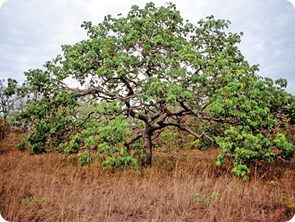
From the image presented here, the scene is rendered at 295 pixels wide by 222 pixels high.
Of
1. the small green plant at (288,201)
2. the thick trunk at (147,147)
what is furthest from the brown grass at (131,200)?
the thick trunk at (147,147)

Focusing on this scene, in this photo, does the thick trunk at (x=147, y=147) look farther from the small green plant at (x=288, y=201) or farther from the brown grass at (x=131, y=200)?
the small green plant at (x=288, y=201)

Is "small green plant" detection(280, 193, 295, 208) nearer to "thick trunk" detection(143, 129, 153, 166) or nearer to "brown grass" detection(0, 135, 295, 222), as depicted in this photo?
"brown grass" detection(0, 135, 295, 222)

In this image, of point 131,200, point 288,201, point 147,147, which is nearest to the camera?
point 288,201

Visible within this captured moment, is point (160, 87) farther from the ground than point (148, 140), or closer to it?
farther from the ground

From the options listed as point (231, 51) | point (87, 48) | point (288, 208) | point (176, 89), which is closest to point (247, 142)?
point (288, 208)

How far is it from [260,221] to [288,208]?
0.99m

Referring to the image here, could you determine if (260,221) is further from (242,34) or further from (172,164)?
(242,34)

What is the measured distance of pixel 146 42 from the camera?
20.5 ft

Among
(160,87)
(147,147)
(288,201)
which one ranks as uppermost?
(160,87)

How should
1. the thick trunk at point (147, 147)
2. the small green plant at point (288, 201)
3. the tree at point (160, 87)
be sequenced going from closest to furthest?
the small green plant at point (288, 201) < the tree at point (160, 87) < the thick trunk at point (147, 147)

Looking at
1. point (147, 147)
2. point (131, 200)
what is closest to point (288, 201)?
point (131, 200)

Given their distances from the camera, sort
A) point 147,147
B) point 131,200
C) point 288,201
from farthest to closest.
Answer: point 147,147, point 131,200, point 288,201

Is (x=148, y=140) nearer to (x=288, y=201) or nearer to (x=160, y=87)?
(x=160, y=87)

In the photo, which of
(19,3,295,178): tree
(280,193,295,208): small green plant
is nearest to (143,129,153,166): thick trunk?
Result: (19,3,295,178): tree
